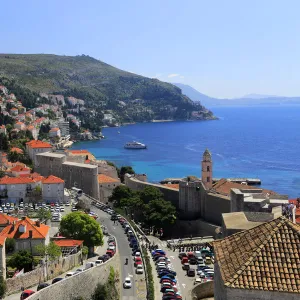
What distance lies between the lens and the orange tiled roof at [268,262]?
6.32 m

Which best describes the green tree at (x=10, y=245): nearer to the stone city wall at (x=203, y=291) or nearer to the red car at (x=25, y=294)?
the red car at (x=25, y=294)

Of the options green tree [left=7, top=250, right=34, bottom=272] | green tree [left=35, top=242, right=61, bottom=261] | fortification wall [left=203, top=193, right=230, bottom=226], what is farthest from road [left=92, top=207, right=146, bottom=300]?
fortification wall [left=203, top=193, right=230, bottom=226]

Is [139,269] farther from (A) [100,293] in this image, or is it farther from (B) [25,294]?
(B) [25,294]

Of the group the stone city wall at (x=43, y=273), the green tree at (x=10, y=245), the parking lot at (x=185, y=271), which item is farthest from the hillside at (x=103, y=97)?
the stone city wall at (x=43, y=273)

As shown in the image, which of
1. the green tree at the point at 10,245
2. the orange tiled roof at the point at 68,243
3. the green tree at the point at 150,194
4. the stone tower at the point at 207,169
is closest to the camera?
the green tree at the point at 10,245

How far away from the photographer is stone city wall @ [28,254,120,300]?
14805 millimetres

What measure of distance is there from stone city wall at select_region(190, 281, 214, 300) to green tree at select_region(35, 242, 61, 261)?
613 cm

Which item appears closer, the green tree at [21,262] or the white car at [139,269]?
the green tree at [21,262]

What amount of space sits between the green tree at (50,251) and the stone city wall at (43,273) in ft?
0.79

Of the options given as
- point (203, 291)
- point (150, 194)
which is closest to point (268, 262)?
point (203, 291)

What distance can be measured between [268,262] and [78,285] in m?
11.2

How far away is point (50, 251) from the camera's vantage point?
18.1 meters

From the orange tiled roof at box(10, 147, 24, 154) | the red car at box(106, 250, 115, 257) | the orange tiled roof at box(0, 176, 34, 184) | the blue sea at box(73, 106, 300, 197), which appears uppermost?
the orange tiled roof at box(10, 147, 24, 154)

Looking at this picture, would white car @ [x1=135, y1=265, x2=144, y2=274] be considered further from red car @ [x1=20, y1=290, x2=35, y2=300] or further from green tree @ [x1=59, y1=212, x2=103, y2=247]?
red car @ [x1=20, y1=290, x2=35, y2=300]
